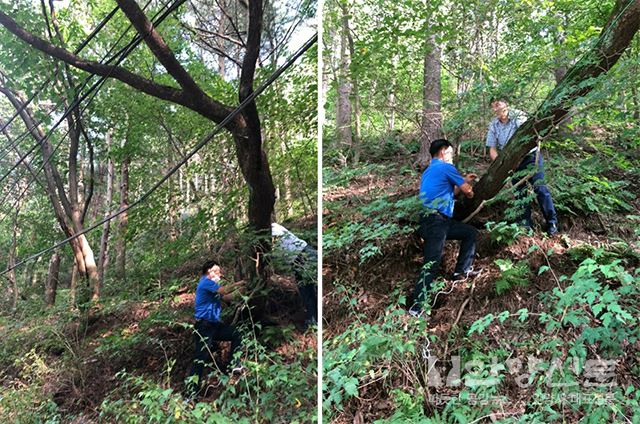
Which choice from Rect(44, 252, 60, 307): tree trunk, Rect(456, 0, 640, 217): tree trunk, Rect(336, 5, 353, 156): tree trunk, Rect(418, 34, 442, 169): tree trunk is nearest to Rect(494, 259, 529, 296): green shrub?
Rect(456, 0, 640, 217): tree trunk

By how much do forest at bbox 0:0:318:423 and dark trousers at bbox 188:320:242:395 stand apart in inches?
1.0

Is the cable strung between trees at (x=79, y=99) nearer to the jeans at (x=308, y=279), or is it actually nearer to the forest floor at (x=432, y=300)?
the forest floor at (x=432, y=300)

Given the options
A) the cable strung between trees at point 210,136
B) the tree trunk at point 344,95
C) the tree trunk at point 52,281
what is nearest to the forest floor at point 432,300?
the tree trunk at point 344,95

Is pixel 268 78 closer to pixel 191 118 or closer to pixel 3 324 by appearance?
pixel 191 118

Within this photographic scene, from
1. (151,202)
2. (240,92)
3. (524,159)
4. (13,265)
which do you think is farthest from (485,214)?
(13,265)

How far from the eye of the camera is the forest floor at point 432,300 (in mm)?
964

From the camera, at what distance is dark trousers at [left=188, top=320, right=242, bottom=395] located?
90 centimetres

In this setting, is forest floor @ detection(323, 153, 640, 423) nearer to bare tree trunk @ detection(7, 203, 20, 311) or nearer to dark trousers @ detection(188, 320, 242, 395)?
dark trousers @ detection(188, 320, 242, 395)

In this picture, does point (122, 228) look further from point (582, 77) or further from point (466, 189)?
point (582, 77)

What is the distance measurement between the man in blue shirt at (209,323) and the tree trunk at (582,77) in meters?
1.09

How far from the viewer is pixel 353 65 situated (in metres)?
1.64

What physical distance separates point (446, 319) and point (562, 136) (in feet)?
2.68

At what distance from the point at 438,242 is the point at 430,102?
69 centimetres

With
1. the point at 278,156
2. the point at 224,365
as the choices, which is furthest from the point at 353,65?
the point at 224,365
